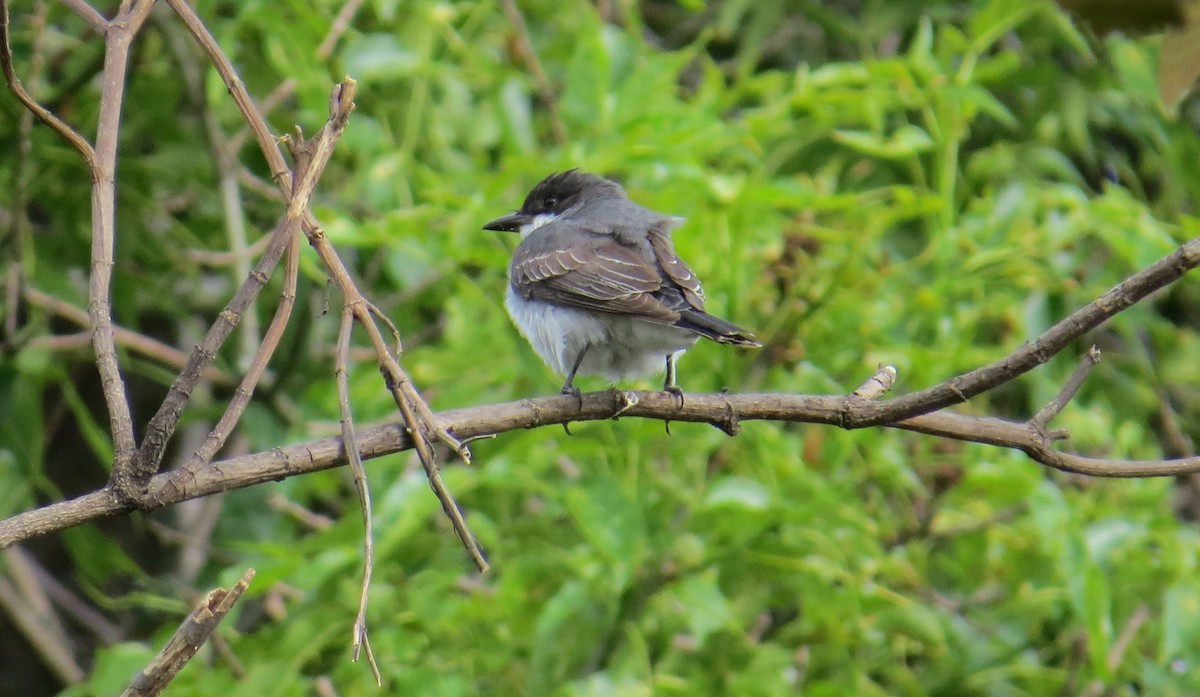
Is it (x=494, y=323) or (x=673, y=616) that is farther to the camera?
(x=494, y=323)

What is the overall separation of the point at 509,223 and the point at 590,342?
30.0 inches

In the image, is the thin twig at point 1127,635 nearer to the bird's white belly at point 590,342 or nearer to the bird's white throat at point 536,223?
the bird's white belly at point 590,342

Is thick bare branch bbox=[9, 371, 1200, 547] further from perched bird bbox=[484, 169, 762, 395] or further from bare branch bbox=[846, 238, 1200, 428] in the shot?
perched bird bbox=[484, 169, 762, 395]

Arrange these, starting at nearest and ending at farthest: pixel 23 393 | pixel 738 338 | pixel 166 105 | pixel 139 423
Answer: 1. pixel 738 338
2. pixel 23 393
3. pixel 166 105
4. pixel 139 423

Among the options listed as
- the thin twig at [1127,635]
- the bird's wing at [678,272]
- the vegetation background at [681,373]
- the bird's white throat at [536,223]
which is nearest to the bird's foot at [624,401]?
the vegetation background at [681,373]

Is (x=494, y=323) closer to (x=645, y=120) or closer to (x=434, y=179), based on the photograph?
(x=434, y=179)

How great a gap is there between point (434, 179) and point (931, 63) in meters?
1.57

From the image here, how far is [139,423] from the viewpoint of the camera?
20.7ft

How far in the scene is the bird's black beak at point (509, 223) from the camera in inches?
178

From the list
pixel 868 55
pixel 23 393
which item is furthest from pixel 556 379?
pixel 868 55

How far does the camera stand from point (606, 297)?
3.93m

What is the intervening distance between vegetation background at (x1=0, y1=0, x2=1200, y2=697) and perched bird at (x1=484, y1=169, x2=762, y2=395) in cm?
10

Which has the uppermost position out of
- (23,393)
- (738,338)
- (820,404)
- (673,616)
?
(820,404)

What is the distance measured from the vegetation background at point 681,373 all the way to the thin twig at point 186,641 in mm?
1553
